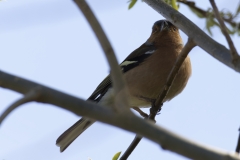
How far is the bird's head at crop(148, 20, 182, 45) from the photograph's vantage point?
796 cm

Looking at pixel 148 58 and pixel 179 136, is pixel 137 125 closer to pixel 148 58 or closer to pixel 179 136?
pixel 179 136

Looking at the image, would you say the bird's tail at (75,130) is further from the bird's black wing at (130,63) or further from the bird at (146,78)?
the bird's black wing at (130,63)

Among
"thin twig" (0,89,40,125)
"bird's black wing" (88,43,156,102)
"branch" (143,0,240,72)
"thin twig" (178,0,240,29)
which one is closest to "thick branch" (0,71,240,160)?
"thin twig" (0,89,40,125)

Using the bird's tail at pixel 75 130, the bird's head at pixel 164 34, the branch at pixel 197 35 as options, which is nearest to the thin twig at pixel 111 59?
the branch at pixel 197 35

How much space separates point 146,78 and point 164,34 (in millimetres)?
1332

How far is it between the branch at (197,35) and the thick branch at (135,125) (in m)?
1.47

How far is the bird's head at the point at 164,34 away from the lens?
7.96 meters

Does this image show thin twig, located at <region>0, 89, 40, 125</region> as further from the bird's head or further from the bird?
the bird's head

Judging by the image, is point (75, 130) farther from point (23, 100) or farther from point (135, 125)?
→ point (135, 125)

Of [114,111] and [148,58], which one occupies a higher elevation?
[114,111]

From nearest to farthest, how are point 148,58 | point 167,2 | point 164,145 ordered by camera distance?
point 164,145
point 167,2
point 148,58

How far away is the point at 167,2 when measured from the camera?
500 centimetres

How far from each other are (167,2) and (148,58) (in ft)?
8.43

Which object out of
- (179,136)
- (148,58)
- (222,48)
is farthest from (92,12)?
(148,58)
